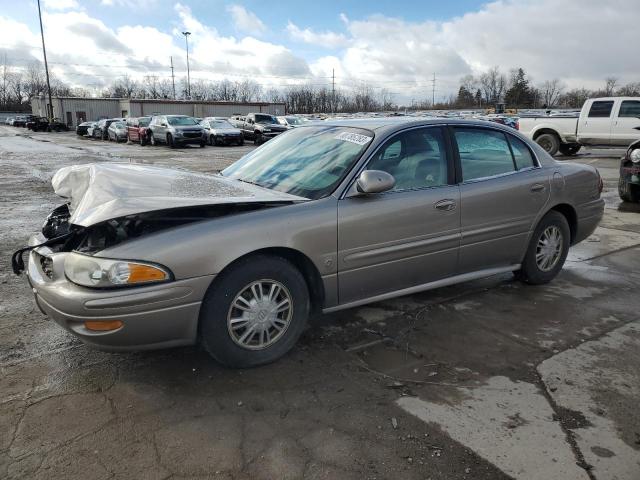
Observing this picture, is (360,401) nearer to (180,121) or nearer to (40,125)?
(180,121)

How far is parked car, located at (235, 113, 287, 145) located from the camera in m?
29.0

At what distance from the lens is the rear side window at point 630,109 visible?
16453mm

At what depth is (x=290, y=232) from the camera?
10.2 ft

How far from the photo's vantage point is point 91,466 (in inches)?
90.7

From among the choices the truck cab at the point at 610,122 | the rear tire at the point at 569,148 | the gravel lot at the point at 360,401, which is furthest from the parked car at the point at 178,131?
A: the gravel lot at the point at 360,401

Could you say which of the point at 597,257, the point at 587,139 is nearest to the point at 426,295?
the point at 597,257

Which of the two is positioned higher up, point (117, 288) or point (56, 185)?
point (56, 185)

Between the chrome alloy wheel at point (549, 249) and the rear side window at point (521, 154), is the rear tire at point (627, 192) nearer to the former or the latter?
the chrome alloy wheel at point (549, 249)

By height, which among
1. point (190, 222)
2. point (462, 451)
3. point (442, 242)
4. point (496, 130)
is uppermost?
point (496, 130)

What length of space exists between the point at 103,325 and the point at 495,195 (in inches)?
122

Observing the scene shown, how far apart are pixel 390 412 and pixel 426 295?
6.18 feet

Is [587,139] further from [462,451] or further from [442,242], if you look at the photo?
[462,451]

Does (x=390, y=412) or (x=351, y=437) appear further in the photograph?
(x=390, y=412)

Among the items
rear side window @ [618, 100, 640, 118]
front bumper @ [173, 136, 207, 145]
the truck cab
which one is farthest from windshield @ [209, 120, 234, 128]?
rear side window @ [618, 100, 640, 118]
